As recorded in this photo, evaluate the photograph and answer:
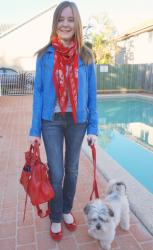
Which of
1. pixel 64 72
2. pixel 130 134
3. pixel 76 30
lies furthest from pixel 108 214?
pixel 130 134

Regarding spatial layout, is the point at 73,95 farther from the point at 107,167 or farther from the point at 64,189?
the point at 107,167

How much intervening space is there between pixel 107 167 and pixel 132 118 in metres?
6.89

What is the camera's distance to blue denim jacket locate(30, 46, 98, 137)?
2.35 m

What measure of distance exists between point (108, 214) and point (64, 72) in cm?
123

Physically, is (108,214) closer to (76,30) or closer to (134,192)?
(134,192)

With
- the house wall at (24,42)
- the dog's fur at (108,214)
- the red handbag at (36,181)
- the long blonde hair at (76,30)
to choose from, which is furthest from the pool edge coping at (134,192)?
the house wall at (24,42)

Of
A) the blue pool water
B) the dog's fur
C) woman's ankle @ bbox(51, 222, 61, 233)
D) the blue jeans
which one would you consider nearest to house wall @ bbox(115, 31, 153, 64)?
the blue pool water

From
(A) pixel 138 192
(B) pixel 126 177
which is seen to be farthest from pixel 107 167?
(A) pixel 138 192

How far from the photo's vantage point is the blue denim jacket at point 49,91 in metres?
2.35

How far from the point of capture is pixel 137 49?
2273cm

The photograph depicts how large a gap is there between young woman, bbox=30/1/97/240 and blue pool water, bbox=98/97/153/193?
2.50m

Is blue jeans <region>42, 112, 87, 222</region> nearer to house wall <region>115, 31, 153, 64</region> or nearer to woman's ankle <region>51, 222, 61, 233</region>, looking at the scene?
woman's ankle <region>51, 222, 61, 233</region>

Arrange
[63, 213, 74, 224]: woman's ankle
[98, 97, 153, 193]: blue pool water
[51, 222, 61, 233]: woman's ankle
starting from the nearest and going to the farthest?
[51, 222, 61, 233]: woman's ankle, [63, 213, 74, 224]: woman's ankle, [98, 97, 153, 193]: blue pool water

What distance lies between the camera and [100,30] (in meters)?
22.7
